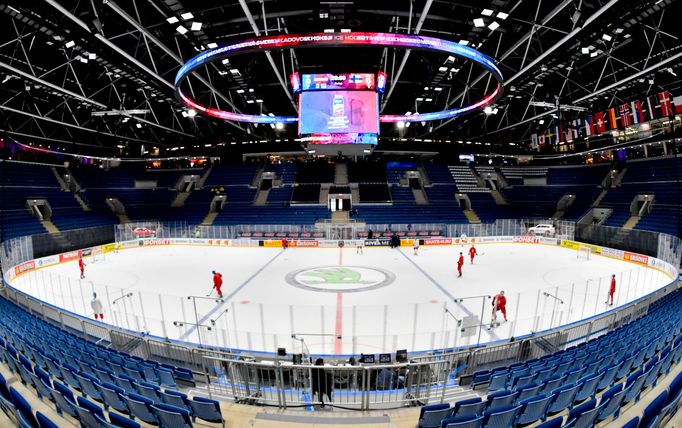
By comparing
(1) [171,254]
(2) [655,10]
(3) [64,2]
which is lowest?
(1) [171,254]

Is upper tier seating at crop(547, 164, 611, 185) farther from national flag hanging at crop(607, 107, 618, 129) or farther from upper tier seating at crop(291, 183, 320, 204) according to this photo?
upper tier seating at crop(291, 183, 320, 204)

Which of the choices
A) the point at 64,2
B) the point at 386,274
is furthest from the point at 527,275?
the point at 64,2

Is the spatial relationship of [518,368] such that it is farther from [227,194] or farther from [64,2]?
[227,194]

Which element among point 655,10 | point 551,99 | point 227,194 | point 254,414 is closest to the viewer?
point 254,414

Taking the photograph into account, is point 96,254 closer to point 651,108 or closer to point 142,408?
point 142,408

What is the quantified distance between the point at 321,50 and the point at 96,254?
77.9 ft

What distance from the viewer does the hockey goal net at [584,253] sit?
79.7ft

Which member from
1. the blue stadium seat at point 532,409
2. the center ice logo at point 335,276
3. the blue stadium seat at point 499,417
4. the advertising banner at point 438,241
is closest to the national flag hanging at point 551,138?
the advertising banner at point 438,241

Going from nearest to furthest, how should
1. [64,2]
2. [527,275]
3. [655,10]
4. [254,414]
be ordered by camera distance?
[254,414] < [64,2] < [655,10] < [527,275]

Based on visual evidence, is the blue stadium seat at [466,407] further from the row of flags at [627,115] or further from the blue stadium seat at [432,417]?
the row of flags at [627,115]

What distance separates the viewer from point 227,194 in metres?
43.3

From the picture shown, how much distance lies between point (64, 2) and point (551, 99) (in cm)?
2840

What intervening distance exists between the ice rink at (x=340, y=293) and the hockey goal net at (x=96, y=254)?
76 centimetres

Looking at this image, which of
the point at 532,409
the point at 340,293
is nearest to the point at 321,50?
the point at 340,293
